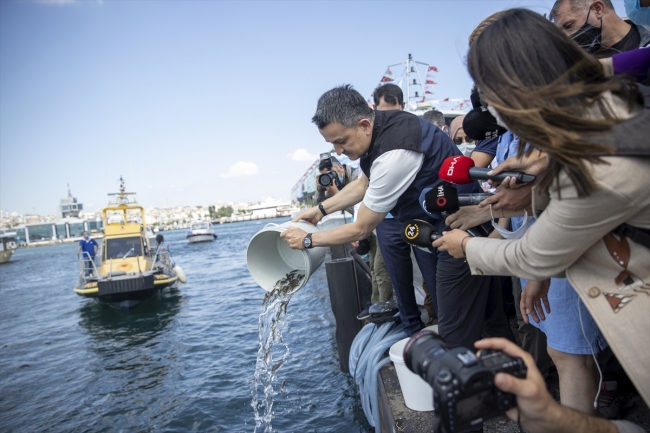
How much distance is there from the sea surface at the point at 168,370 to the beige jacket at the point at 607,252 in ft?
13.6

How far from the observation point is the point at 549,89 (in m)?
1.17

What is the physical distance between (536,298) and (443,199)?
614 millimetres

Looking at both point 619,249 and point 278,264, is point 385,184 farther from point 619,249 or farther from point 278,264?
point 278,264

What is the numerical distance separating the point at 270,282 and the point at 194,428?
305cm

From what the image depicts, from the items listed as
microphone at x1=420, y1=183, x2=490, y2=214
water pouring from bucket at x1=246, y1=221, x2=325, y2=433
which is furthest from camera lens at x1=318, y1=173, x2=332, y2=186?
microphone at x1=420, y1=183, x2=490, y2=214

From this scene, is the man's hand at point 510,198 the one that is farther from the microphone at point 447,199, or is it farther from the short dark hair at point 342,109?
the short dark hair at point 342,109

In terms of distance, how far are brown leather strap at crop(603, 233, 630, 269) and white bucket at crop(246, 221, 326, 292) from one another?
2.26 meters

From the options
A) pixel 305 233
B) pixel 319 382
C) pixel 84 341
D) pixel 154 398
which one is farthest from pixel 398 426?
pixel 84 341

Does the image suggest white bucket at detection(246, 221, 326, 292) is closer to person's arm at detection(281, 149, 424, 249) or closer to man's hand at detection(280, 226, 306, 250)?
man's hand at detection(280, 226, 306, 250)

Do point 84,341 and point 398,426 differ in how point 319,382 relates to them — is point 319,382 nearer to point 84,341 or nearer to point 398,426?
point 398,426

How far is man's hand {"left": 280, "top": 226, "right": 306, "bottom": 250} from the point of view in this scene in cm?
308

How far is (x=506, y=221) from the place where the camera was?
2631mm

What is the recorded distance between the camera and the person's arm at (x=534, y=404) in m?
1.16

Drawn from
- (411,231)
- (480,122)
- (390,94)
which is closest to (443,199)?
(411,231)
